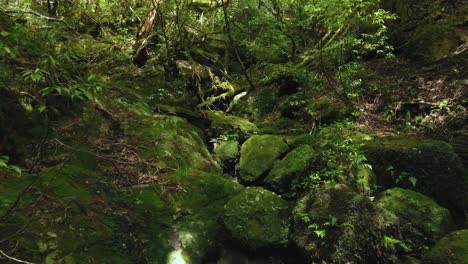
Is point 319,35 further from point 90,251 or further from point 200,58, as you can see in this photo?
point 90,251

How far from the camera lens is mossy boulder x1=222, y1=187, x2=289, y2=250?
4320 millimetres

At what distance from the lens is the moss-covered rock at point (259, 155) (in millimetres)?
6410

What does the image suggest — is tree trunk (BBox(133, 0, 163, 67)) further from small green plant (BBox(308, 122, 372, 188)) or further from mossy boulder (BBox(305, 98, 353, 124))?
small green plant (BBox(308, 122, 372, 188))

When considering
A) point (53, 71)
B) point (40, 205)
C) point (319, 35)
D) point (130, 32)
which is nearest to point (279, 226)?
point (40, 205)

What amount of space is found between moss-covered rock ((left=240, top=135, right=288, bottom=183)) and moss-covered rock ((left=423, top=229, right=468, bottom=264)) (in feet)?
10.3

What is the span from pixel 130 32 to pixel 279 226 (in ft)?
34.5

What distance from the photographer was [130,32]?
12.5 metres

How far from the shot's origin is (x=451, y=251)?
363 cm

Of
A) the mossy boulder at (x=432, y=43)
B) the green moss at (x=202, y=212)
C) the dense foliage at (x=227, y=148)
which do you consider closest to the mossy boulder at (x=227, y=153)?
the dense foliage at (x=227, y=148)

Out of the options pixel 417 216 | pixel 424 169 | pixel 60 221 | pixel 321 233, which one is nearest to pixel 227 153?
pixel 321 233

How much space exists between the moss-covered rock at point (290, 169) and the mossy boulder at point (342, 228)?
1.26 m

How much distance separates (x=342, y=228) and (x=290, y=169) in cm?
197

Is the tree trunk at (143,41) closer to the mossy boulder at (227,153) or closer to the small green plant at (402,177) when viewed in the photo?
the mossy boulder at (227,153)

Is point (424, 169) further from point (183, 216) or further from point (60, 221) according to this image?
point (60, 221)
